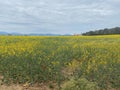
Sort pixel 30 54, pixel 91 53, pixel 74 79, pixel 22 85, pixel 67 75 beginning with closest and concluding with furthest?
1. pixel 74 79
2. pixel 22 85
3. pixel 67 75
4. pixel 30 54
5. pixel 91 53

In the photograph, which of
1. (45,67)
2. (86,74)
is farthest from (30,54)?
(86,74)

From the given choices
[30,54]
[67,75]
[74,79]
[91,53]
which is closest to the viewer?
[74,79]

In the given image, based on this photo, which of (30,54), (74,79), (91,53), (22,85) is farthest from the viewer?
(91,53)

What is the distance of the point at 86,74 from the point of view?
31.8ft

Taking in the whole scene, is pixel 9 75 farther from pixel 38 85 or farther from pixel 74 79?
pixel 74 79

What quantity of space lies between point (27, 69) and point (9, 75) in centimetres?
58

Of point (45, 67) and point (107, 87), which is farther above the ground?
point (45, 67)

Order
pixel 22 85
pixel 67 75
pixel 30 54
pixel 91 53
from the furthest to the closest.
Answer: pixel 91 53 < pixel 30 54 < pixel 67 75 < pixel 22 85

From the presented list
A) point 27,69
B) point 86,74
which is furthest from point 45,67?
point 86,74

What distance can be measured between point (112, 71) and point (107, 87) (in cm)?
57

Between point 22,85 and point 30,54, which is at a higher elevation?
point 30,54

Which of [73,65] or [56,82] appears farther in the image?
[73,65]

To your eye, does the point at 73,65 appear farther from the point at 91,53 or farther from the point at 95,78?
the point at 91,53

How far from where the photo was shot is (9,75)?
379 inches
